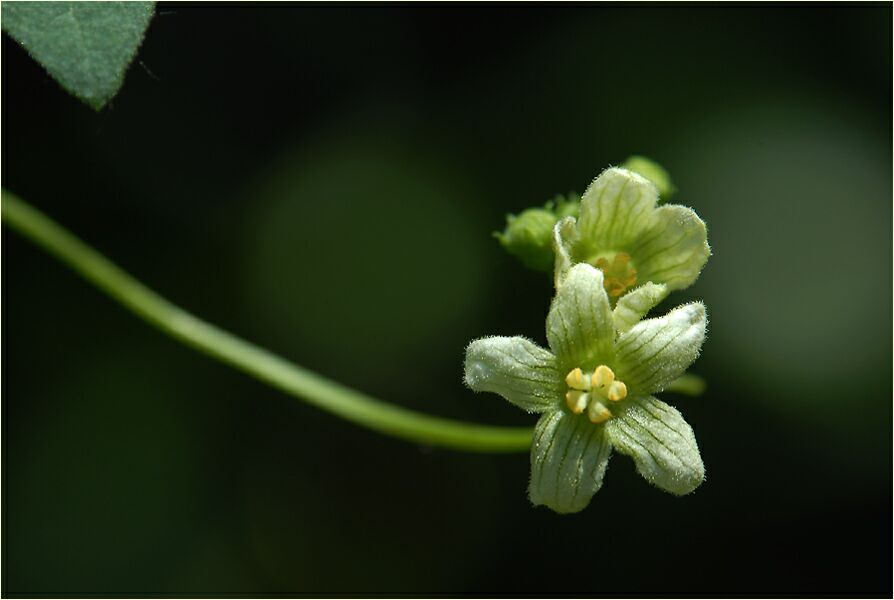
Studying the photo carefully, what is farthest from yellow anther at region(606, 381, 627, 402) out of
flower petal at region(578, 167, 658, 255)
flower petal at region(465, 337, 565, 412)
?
flower petal at region(578, 167, 658, 255)

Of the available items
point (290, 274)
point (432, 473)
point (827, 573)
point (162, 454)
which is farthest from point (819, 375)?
point (162, 454)

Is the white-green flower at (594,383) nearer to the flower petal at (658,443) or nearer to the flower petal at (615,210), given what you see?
the flower petal at (658,443)

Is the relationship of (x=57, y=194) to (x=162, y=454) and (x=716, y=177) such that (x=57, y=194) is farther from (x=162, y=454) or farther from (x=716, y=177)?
(x=716, y=177)

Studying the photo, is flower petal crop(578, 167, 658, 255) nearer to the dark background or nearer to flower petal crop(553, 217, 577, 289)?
flower petal crop(553, 217, 577, 289)

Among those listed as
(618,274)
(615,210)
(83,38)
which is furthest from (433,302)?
(83,38)

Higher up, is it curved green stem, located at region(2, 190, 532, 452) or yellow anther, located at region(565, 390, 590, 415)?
yellow anther, located at region(565, 390, 590, 415)

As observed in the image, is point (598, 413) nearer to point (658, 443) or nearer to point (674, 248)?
point (658, 443)

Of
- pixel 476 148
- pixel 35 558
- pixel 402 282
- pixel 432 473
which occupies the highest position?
pixel 476 148
